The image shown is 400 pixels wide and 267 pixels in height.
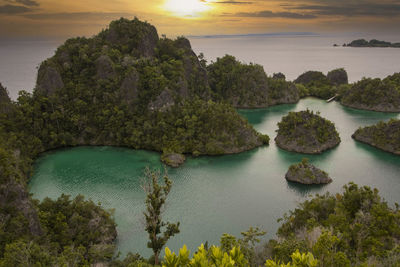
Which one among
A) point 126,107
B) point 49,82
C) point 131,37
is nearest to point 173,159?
point 126,107

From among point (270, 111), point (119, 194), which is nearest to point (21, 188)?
point (119, 194)

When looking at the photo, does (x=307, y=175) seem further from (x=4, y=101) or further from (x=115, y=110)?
(x=4, y=101)

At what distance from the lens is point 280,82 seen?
226ft

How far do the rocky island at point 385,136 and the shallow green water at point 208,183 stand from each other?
4.51 ft

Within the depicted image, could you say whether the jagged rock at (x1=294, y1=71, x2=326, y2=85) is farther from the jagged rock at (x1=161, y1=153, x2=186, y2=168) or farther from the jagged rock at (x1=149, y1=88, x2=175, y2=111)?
the jagged rock at (x1=161, y1=153, x2=186, y2=168)

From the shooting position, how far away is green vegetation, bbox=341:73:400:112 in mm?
58844

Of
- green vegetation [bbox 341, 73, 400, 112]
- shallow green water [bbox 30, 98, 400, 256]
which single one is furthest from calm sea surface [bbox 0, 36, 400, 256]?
green vegetation [bbox 341, 73, 400, 112]

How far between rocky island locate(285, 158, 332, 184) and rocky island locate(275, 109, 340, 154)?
8224mm

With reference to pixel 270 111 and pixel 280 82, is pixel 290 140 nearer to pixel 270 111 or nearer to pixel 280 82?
pixel 270 111

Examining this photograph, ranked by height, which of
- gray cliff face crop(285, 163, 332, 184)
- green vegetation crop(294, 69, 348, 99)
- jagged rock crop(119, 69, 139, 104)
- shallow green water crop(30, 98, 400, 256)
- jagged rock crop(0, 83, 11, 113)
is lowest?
shallow green water crop(30, 98, 400, 256)

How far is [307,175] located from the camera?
3081 centimetres

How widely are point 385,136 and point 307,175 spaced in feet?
54.9

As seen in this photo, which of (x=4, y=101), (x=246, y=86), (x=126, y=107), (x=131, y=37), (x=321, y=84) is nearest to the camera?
(x=4, y=101)

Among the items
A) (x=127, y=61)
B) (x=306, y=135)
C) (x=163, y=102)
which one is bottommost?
(x=306, y=135)
